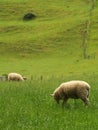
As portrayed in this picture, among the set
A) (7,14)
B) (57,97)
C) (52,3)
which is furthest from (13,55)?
(57,97)

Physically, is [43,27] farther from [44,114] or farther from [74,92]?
[44,114]

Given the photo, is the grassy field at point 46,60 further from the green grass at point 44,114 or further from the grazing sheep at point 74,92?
the grazing sheep at point 74,92

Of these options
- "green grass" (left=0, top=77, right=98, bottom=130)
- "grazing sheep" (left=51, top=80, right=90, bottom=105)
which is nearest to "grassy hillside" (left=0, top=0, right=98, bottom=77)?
"green grass" (left=0, top=77, right=98, bottom=130)

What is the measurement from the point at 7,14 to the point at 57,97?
78.1 m

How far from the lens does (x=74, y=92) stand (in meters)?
18.7

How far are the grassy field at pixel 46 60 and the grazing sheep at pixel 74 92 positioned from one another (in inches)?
15.2

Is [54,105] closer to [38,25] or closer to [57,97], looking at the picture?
[57,97]

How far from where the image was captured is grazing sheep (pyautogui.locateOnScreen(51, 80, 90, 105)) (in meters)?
18.3

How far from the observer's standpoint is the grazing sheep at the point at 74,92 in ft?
60.1

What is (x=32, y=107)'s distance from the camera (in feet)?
60.7

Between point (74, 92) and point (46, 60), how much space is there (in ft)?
155

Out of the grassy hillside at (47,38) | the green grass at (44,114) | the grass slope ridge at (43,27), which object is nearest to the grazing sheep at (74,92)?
the green grass at (44,114)

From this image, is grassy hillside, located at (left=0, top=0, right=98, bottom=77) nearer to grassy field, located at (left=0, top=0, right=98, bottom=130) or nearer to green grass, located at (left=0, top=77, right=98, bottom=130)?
grassy field, located at (left=0, top=0, right=98, bottom=130)

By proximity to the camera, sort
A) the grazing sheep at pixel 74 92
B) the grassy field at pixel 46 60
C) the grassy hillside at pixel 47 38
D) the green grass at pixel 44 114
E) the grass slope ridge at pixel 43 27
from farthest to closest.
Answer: the grass slope ridge at pixel 43 27
the grassy hillside at pixel 47 38
the grazing sheep at pixel 74 92
the grassy field at pixel 46 60
the green grass at pixel 44 114
